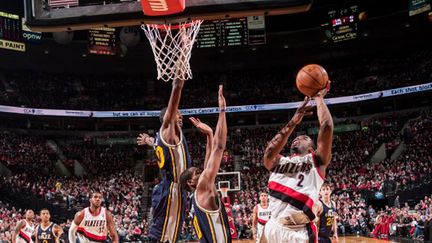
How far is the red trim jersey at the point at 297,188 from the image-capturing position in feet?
14.8

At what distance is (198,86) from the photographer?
35938 mm

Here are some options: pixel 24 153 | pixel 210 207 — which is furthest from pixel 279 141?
pixel 24 153

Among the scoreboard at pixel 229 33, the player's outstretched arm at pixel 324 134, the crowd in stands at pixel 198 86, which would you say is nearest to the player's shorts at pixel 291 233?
the player's outstretched arm at pixel 324 134

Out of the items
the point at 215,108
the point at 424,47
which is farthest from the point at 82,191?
the point at 424,47

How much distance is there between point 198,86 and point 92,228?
27.5 m

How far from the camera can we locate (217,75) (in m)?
36.4

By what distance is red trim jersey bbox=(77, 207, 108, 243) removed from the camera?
8727 millimetres

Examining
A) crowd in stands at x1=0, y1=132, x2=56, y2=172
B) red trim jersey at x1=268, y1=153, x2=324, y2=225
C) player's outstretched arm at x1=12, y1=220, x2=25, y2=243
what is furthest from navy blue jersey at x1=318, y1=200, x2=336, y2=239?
crowd in stands at x1=0, y1=132, x2=56, y2=172

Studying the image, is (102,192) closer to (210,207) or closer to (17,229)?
(17,229)

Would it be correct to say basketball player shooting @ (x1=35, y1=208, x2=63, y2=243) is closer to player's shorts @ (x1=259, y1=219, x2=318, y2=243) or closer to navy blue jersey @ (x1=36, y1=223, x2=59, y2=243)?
navy blue jersey @ (x1=36, y1=223, x2=59, y2=243)

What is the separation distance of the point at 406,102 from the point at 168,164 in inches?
1115

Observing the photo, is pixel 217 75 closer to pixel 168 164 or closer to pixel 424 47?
pixel 424 47

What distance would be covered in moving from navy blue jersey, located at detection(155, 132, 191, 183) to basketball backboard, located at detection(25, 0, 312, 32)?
61.4 inches

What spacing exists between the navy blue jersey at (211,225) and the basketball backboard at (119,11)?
244 centimetres
